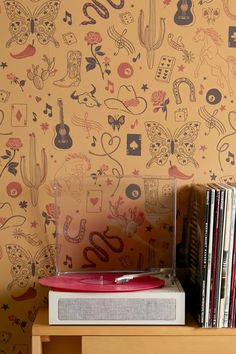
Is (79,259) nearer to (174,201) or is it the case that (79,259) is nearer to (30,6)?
(174,201)

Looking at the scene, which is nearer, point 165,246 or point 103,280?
point 103,280

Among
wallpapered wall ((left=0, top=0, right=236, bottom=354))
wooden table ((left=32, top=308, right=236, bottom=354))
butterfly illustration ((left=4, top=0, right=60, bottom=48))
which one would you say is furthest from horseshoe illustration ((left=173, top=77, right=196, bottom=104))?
wooden table ((left=32, top=308, right=236, bottom=354))

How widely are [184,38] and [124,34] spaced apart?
0.54 ft

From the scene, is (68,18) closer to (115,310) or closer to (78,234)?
(78,234)

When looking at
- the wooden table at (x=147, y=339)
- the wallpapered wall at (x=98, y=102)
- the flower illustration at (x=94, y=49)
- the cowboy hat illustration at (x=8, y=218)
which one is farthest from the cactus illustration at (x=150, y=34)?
the wooden table at (x=147, y=339)

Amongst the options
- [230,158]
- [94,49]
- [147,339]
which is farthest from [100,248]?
[94,49]

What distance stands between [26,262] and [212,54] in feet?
2.50

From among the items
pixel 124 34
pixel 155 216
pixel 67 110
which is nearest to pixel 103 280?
pixel 155 216

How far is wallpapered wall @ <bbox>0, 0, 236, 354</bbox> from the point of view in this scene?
1574 millimetres

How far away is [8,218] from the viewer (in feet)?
5.22

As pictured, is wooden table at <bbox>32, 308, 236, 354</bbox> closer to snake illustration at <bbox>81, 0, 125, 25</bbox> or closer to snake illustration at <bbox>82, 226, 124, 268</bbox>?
snake illustration at <bbox>82, 226, 124, 268</bbox>

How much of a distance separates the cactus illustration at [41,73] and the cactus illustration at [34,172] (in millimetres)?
139

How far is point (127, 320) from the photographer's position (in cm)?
138

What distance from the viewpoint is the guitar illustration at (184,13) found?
1.58m
